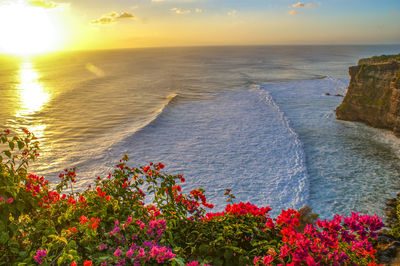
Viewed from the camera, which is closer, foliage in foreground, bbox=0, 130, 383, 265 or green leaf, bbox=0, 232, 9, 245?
green leaf, bbox=0, 232, 9, 245

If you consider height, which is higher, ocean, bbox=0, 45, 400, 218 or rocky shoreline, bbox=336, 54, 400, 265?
rocky shoreline, bbox=336, 54, 400, 265

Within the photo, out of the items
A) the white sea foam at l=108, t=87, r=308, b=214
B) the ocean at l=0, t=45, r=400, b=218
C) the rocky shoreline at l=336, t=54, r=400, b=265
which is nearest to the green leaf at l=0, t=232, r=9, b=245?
the ocean at l=0, t=45, r=400, b=218

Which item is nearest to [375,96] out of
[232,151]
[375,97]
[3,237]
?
[375,97]

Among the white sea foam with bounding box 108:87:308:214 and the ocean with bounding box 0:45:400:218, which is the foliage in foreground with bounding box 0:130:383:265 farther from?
the white sea foam with bounding box 108:87:308:214

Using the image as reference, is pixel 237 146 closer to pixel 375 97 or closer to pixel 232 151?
pixel 232 151

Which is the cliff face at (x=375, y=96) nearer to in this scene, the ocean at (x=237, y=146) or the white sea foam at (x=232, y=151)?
the ocean at (x=237, y=146)

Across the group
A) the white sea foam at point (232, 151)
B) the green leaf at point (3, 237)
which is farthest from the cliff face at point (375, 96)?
the green leaf at point (3, 237)

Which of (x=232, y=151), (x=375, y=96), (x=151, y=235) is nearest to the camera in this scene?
(x=151, y=235)
